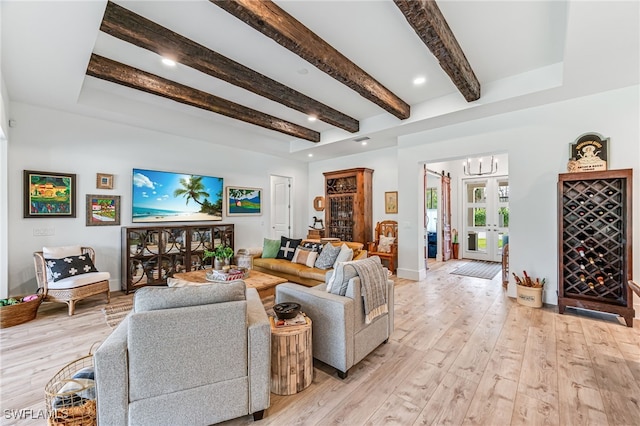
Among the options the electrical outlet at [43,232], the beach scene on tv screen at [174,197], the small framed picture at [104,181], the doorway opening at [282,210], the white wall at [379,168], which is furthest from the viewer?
the doorway opening at [282,210]

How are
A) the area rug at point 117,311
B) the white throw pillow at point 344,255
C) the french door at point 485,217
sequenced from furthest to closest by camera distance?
the french door at point 485,217 < the white throw pillow at point 344,255 < the area rug at point 117,311

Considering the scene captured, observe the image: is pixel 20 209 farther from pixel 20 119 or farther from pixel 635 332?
pixel 635 332

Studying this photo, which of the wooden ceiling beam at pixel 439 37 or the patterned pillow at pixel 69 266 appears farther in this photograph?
the patterned pillow at pixel 69 266

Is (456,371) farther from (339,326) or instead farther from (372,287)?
(339,326)

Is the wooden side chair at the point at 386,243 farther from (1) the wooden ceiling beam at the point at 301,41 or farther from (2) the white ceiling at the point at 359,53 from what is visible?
(1) the wooden ceiling beam at the point at 301,41

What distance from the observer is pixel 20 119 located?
3748mm

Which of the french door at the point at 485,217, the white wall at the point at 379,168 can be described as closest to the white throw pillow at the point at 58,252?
the white wall at the point at 379,168

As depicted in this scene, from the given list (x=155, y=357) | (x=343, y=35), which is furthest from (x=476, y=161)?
(x=155, y=357)

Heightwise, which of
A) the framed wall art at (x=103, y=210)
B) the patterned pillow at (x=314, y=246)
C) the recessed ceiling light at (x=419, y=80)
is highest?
the recessed ceiling light at (x=419, y=80)

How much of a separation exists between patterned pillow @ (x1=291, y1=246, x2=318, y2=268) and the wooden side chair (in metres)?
1.79

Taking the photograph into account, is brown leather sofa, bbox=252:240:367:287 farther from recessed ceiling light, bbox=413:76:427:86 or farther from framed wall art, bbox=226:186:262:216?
recessed ceiling light, bbox=413:76:427:86

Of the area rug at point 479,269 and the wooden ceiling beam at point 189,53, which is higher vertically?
the wooden ceiling beam at point 189,53

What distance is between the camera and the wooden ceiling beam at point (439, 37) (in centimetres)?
217

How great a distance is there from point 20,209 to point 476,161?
31.0ft
